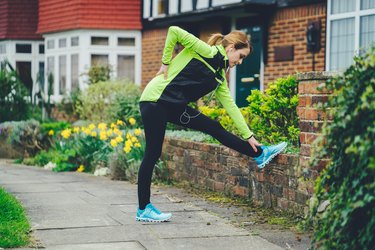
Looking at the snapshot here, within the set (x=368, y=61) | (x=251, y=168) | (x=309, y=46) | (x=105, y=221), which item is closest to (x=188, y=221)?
(x=105, y=221)

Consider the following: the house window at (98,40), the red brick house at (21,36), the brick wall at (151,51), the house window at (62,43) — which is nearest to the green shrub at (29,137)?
the brick wall at (151,51)

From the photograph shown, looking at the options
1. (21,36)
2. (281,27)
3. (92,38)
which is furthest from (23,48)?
(281,27)

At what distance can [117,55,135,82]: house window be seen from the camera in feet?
69.2

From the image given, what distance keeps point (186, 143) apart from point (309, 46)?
4.99 metres

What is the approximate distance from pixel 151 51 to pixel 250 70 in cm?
471

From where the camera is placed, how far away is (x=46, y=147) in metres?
15.1

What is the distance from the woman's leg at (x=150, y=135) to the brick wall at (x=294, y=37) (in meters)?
7.55

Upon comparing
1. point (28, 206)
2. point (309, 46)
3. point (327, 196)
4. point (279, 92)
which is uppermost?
point (309, 46)

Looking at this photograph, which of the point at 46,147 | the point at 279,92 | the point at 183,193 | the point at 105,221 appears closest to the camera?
the point at 105,221

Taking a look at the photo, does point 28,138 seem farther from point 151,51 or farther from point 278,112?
point 278,112

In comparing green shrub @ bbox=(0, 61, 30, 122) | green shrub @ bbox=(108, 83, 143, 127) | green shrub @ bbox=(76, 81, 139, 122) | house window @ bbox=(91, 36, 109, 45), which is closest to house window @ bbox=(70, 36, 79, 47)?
house window @ bbox=(91, 36, 109, 45)

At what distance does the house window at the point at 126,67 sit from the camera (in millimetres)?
21094

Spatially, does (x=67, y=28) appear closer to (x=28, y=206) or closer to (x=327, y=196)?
(x=28, y=206)

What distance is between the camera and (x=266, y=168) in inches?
297
